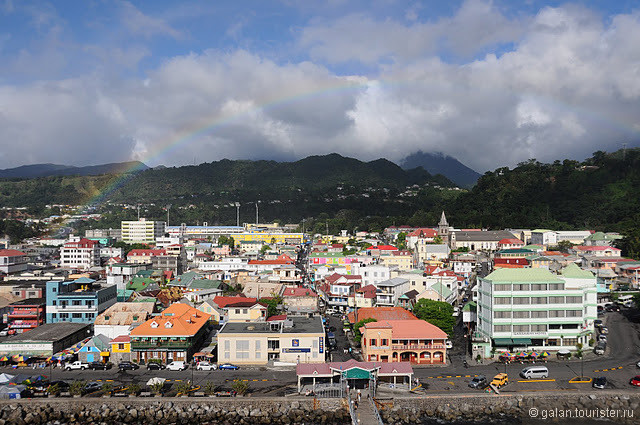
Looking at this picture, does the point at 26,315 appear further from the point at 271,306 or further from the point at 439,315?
the point at 439,315

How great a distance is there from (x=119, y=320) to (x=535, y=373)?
20.3m

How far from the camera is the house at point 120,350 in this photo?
23.9m

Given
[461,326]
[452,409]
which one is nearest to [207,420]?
[452,409]

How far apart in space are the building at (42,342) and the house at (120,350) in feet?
10.3

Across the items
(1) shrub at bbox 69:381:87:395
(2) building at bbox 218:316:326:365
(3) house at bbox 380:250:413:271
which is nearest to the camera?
(1) shrub at bbox 69:381:87:395

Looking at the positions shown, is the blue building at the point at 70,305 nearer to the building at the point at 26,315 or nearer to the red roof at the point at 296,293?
the building at the point at 26,315

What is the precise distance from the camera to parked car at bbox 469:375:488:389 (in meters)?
20.2

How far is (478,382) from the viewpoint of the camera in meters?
20.3

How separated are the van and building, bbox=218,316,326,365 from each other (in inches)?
331

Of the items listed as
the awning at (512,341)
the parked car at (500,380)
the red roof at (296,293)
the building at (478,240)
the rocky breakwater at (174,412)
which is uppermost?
the building at (478,240)

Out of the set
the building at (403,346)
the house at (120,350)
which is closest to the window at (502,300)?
the building at (403,346)

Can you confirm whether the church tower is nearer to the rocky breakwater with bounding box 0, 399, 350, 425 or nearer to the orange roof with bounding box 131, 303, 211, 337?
the orange roof with bounding box 131, 303, 211, 337

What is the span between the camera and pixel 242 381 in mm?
20516

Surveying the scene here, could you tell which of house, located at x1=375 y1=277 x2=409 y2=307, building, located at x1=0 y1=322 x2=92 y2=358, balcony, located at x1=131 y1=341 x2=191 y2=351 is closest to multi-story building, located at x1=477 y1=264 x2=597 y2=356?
house, located at x1=375 y1=277 x2=409 y2=307
